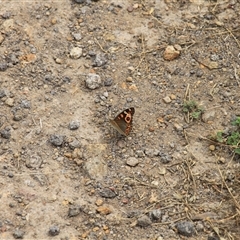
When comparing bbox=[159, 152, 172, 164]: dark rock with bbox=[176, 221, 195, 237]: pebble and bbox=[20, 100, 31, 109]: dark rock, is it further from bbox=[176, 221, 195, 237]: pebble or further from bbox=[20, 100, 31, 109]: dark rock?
bbox=[20, 100, 31, 109]: dark rock

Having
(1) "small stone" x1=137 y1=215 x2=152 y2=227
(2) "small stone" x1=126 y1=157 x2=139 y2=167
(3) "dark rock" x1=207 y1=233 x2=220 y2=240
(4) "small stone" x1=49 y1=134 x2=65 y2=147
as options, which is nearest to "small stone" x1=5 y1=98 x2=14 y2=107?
(4) "small stone" x1=49 y1=134 x2=65 y2=147

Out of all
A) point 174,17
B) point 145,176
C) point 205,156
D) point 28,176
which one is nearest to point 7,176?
point 28,176

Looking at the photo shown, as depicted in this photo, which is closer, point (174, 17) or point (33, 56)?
point (33, 56)

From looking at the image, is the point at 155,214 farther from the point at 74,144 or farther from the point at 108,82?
the point at 108,82

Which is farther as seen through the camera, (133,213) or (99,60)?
(99,60)

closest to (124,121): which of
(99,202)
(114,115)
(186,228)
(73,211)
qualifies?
(114,115)

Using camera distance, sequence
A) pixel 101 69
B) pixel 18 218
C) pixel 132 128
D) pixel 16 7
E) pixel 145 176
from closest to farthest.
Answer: pixel 18 218, pixel 145 176, pixel 132 128, pixel 101 69, pixel 16 7

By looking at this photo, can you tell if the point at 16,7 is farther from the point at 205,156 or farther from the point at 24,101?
the point at 205,156
